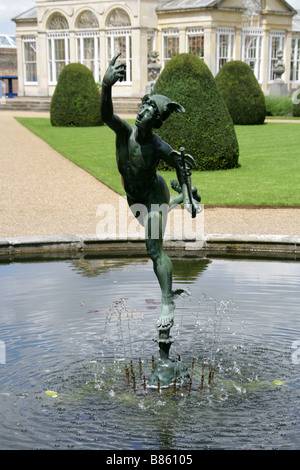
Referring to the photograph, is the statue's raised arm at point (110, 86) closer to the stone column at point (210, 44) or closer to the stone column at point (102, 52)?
the stone column at point (210, 44)

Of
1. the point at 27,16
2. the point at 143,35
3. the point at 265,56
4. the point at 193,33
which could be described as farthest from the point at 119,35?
the point at 265,56

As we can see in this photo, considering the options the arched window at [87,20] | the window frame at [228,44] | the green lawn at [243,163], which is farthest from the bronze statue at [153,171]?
the arched window at [87,20]

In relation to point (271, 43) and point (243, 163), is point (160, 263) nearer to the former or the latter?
point (243, 163)

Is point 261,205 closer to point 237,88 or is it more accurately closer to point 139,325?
point 139,325

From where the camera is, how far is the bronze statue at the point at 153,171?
12.3ft

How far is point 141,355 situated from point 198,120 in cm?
877

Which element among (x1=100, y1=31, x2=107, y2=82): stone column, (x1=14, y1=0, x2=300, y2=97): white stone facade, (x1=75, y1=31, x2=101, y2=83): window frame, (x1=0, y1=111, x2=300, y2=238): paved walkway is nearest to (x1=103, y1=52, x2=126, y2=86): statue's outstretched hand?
(x1=0, y1=111, x2=300, y2=238): paved walkway

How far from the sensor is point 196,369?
14.4 ft

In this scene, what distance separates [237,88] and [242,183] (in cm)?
1102

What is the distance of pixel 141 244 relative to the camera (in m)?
7.29

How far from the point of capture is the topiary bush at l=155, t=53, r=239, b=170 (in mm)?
12836

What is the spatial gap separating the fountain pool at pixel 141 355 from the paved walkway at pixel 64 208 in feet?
3.79

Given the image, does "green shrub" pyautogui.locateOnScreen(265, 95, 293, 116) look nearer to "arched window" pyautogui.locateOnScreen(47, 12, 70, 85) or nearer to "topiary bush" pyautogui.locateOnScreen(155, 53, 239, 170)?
"arched window" pyautogui.locateOnScreen(47, 12, 70, 85)
